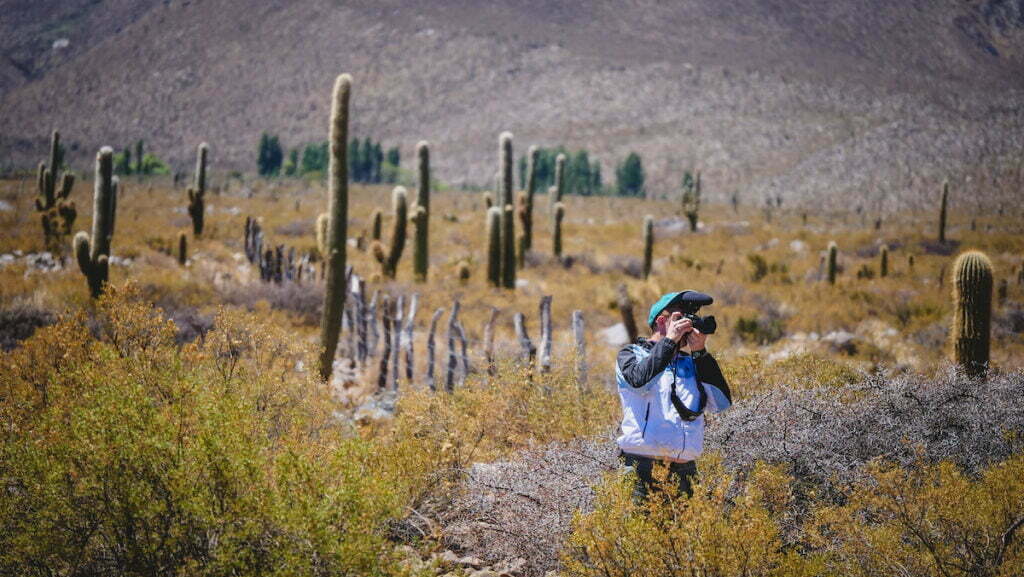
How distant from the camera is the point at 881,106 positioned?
362 feet

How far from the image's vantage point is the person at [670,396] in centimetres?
393

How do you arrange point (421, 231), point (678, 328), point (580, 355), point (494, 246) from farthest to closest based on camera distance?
point (421, 231)
point (494, 246)
point (580, 355)
point (678, 328)

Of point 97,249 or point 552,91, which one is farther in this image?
point 552,91

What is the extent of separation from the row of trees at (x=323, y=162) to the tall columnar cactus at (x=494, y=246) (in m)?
72.4

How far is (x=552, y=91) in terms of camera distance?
13788cm

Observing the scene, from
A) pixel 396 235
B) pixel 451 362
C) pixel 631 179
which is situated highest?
pixel 631 179

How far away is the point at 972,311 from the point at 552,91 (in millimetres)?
135254

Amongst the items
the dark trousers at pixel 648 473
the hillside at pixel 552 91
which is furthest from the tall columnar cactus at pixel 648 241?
the hillside at pixel 552 91

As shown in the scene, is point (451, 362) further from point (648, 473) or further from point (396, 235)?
point (396, 235)

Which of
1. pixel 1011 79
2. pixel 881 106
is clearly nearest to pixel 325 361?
pixel 881 106

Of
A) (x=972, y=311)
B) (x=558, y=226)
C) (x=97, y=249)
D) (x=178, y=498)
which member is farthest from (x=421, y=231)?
(x=178, y=498)

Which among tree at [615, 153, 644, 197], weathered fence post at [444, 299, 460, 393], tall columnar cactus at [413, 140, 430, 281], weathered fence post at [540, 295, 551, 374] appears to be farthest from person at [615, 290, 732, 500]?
tree at [615, 153, 644, 197]

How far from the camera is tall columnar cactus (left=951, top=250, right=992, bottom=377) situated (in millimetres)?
7684

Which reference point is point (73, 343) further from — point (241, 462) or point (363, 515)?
point (363, 515)
